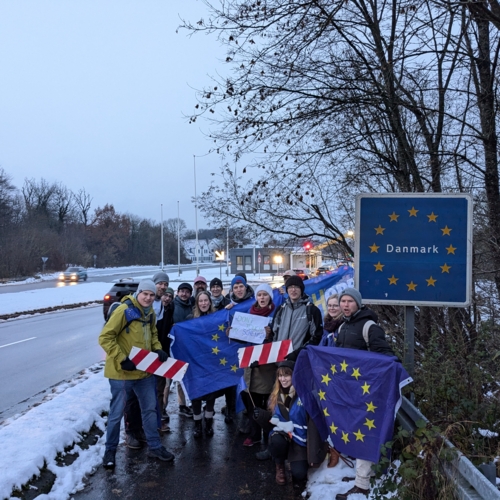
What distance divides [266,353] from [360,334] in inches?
64.2

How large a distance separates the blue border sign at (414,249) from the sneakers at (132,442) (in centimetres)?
322

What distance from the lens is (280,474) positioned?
4801mm

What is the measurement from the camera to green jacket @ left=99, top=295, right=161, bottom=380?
522cm

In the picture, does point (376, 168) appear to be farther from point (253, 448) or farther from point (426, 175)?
point (253, 448)

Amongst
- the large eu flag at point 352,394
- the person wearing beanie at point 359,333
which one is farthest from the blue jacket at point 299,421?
the person wearing beanie at point 359,333

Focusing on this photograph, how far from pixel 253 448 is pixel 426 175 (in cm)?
555

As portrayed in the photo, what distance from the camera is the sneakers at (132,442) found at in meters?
5.80

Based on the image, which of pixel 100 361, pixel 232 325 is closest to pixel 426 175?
pixel 232 325

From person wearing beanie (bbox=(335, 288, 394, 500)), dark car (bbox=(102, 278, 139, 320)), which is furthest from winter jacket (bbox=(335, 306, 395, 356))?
dark car (bbox=(102, 278, 139, 320))

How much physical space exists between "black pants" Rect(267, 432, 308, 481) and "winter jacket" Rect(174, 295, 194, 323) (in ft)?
9.00

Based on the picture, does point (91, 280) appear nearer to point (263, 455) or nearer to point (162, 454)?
point (162, 454)

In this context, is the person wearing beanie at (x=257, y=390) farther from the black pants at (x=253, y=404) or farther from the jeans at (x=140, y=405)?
the jeans at (x=140, y=405)

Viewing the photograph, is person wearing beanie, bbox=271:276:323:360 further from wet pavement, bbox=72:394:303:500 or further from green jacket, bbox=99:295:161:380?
green jacket, bbox=99:295:161:380

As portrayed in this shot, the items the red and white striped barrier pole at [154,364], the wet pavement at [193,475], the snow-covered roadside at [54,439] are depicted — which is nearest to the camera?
the wet pavement at [193,475]
